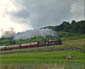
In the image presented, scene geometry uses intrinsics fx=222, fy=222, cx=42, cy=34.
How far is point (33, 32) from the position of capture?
6750cm

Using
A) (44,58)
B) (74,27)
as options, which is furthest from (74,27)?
(44,58)

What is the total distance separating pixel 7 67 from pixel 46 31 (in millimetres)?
60157

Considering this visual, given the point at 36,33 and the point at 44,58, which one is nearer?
the point at 44,58

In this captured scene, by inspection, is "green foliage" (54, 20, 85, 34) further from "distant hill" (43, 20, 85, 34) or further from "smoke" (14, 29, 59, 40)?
"smoke" (14, 29, 59, 40)

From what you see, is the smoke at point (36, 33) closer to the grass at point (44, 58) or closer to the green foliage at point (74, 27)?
the green foliage at point (74, 27)

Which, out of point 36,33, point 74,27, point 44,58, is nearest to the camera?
point 44,58

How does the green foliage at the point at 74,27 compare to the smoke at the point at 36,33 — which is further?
the smoke at the point at 36,33

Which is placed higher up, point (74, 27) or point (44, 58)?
point (74, 27)

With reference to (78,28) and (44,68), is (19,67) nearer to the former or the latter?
(44,68)

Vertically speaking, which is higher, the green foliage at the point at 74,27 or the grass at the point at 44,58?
the green foliage at the point at 74,27

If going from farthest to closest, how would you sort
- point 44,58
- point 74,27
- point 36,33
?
point 74,27
point 36,33
point 44,58

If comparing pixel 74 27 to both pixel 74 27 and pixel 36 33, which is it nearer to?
pixel 74 27

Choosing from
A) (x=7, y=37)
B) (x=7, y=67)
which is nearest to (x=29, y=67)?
(x=7, y=67)

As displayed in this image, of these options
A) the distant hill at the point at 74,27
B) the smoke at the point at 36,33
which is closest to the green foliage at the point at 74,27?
the distant hill at the point at 74,27
